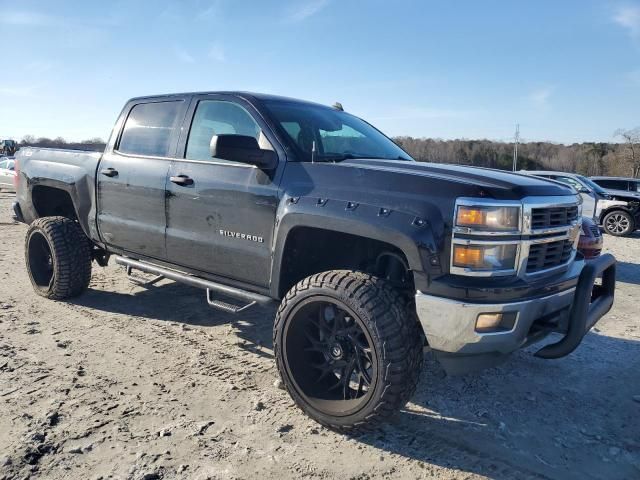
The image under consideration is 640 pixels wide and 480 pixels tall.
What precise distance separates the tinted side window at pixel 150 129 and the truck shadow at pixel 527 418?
64.8 inches

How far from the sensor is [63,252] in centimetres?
488

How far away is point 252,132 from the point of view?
3.61m

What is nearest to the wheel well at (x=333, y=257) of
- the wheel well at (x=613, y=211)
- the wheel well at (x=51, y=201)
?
the wheel well at (x=51, y=201)

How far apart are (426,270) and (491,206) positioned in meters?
0.45

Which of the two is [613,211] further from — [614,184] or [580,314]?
[580,314]

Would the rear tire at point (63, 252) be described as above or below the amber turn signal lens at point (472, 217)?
below

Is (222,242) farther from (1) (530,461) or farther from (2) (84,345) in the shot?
(1) (530,461)

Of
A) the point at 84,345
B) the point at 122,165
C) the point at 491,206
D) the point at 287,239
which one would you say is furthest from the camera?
the point at 122,165

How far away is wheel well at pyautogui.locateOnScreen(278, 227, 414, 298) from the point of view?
3.17 m

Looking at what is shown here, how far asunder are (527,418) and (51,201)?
203 inches

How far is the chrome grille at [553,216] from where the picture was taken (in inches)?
106

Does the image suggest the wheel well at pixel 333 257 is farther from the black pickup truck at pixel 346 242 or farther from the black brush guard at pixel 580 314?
the black brush guard at pixel 580 314

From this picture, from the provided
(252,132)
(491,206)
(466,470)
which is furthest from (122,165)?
(466,470)

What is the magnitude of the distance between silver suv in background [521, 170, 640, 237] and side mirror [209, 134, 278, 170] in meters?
11.3
